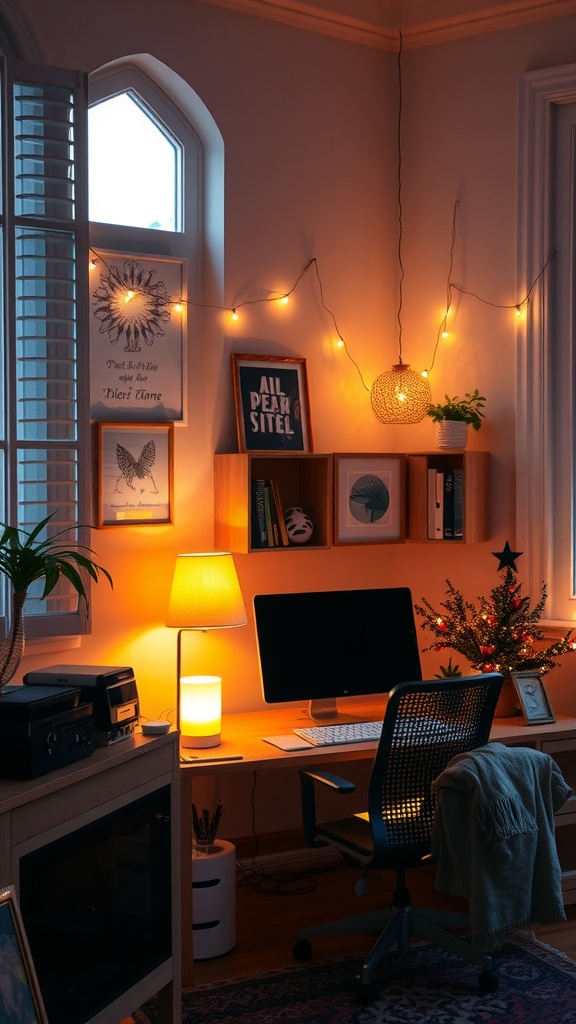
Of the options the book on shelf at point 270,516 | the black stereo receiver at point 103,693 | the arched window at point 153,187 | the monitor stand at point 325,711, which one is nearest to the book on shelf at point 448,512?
the book on shelf at point 270,516

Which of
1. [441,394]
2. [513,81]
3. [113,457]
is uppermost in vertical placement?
[513,81]

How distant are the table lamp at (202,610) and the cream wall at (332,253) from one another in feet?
0.83

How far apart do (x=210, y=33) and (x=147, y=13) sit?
0.25 m

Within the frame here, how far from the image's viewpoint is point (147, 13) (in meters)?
3.72

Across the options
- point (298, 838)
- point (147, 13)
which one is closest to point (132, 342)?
point (147, 13)

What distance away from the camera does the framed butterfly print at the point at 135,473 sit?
12.1 ft

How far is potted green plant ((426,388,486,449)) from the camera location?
157 inches

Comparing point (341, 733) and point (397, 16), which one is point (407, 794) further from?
point (397, 16)

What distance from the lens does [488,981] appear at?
317 centimetres

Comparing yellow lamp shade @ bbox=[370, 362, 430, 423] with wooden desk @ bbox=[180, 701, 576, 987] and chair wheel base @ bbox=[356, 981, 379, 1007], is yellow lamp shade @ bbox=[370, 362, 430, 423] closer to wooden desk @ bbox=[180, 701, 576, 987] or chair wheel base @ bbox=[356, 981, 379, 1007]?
wooden desk @ bbox=[180, 701, 576, 987]

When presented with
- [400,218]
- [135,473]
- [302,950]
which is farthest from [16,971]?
[400,218]

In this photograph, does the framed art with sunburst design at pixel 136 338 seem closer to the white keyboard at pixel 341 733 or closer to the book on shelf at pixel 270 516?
the book on shelf at pixel 270 516

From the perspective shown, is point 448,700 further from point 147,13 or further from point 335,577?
point 147,13

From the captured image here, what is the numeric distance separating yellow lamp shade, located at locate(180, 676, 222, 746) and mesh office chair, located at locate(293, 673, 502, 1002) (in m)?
0.33
